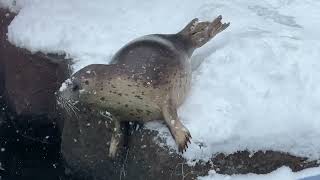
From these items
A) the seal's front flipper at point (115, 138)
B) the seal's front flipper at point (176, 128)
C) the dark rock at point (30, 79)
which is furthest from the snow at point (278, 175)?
the dark rock at point (30, 79)

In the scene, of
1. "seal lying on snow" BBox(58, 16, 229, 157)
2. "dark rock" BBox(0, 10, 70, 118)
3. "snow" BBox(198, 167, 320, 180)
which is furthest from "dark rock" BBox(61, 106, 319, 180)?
"dark rock" BBox(0, 10, 70, 118)

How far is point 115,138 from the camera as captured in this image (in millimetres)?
4281

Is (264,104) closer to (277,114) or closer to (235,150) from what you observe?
(277,114)

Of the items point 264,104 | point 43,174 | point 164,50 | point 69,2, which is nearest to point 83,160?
A: point 43,174

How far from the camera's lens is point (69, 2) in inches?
230

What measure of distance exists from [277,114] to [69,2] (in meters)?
2.60

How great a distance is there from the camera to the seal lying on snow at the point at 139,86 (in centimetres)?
396

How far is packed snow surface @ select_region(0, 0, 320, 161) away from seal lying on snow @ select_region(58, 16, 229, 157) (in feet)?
0.47

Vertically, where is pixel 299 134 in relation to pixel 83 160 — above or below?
above

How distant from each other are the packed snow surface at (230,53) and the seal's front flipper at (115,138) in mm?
235

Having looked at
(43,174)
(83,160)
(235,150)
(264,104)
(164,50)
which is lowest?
(43,174)

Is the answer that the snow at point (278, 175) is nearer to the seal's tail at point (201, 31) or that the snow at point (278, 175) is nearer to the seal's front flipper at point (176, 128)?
the seal's front flipper at point (176, 128)

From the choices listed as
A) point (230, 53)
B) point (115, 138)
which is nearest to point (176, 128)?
point (115, 138)

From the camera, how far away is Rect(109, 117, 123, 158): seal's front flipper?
13.9 ft
